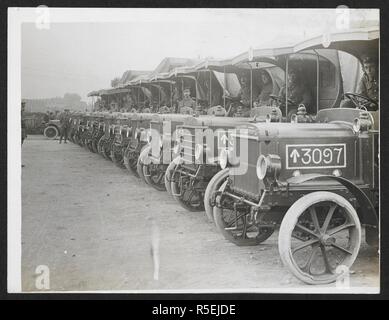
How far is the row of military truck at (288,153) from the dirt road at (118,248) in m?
0.17

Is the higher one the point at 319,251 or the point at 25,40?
the point at 25,40

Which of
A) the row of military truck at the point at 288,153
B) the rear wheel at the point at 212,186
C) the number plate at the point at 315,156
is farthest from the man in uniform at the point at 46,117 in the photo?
the number plate at the point at 315,156

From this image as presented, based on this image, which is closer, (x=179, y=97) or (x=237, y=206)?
(x=237, y=206)

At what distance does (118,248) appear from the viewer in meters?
3.64

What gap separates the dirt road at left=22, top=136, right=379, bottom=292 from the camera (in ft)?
11.6

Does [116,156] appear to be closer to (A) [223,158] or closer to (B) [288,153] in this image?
(A) [223,158]

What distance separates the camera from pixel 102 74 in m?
3.79

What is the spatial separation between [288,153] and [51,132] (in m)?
1.74

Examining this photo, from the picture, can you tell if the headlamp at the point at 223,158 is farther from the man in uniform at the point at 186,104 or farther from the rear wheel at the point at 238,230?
the man in uniform at the point at 186,104

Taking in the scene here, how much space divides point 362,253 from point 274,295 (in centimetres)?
68

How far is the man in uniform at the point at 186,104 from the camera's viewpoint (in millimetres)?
4412

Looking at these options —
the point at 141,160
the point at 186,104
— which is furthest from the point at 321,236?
the point at 141,160
